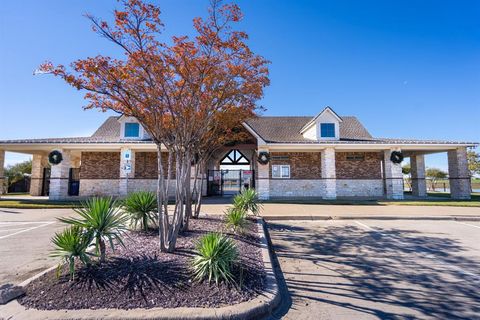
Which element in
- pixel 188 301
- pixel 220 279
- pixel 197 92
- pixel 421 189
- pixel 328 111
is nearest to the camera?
pixel 188 301

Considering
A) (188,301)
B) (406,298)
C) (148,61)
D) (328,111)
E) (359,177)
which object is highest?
(328,111)

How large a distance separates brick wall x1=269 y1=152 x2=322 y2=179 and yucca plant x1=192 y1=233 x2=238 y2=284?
15458 mm

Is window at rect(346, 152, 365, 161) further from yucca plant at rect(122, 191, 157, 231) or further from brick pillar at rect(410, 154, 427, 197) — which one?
yucca plant at rect(122, 191, 157, 231)

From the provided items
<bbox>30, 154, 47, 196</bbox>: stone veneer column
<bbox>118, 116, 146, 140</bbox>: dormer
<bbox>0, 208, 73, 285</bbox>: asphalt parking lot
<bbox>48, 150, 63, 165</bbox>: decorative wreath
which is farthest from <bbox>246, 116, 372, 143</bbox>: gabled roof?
<bbox>30, 154, 47, 196</bbox>: stone veneer column

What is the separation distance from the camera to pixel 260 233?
691 centimetres

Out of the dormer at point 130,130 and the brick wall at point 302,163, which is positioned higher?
the dormer at point 130,130

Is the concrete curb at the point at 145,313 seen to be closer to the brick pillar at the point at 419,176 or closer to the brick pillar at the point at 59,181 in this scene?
the brick pillar at the point at 59,181

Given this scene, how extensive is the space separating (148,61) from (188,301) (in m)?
4.14

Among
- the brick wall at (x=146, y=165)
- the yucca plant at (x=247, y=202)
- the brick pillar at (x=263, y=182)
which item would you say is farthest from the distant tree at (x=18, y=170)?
the yucca plant at (x=247, y=202)

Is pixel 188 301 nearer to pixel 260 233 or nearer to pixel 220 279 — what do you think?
pixel 220 279

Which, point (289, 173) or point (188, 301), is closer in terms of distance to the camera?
point (188, 301)

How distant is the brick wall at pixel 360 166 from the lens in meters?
19.4

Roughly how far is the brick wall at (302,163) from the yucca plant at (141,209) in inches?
536

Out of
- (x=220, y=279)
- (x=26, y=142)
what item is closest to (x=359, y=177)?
(x=220, y=279)
